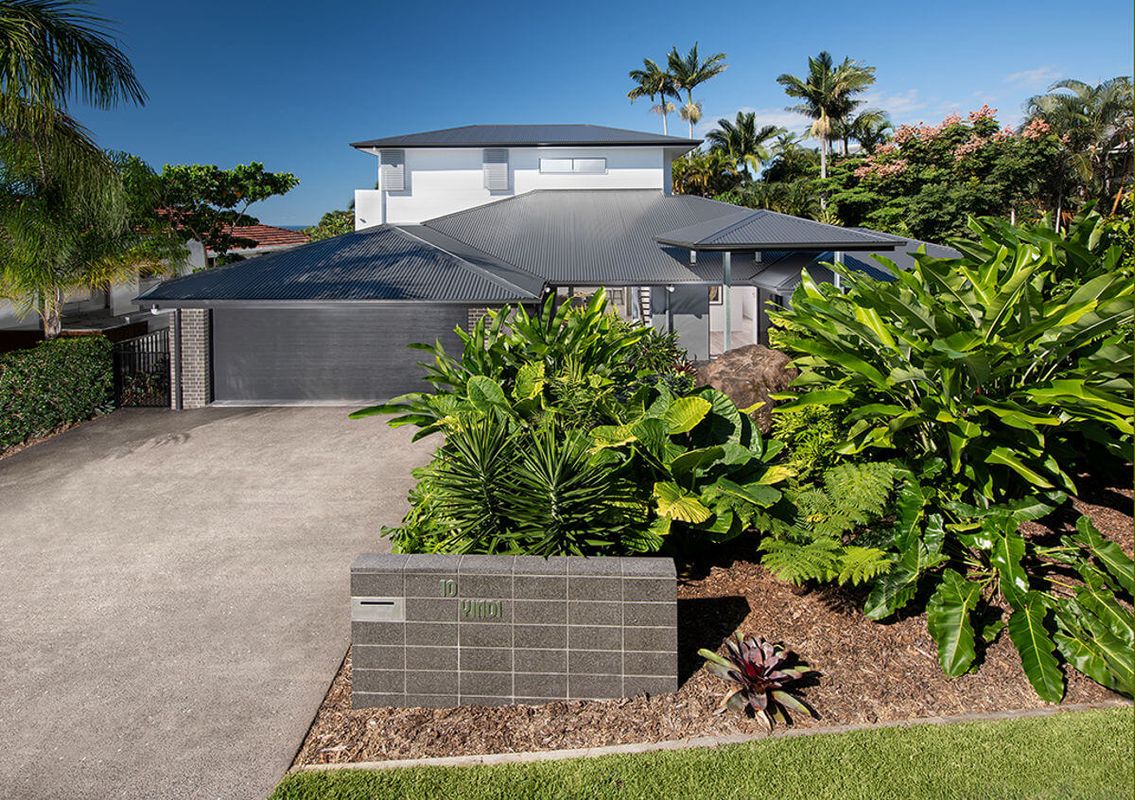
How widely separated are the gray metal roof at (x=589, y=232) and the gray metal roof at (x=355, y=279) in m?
2.04

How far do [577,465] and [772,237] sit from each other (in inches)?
575

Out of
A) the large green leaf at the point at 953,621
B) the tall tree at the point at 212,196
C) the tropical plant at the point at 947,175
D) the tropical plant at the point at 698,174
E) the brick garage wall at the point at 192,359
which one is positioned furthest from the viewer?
the tropical plant at the point at 698,174

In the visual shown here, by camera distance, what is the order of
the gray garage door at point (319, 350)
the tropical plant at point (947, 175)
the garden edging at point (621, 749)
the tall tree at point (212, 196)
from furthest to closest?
the tropical plant at point (947, 175)
the tall tree at point (212, 196)
the gray garage door at point (319, 350)
the garden edging at point (621, 749)

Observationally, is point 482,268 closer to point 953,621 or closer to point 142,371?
point 142,371

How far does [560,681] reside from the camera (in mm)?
5785

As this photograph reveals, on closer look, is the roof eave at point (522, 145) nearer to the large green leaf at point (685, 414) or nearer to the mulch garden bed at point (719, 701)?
the large green leaf at point (685, 414)

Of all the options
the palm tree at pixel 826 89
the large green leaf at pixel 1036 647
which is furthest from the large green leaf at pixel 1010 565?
the palm tree at pixel 826 89

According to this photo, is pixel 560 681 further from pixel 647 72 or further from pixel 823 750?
pixel 647 72

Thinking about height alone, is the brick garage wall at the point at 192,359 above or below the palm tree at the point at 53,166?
below

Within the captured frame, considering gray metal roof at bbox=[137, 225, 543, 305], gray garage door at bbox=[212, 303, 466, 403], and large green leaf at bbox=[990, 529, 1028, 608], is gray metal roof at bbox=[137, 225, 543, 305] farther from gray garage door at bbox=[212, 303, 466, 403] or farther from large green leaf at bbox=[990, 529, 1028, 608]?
large green leaf at bbox=[990, 529, 1028, 608]

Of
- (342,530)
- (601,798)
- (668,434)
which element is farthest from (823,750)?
(342,530)

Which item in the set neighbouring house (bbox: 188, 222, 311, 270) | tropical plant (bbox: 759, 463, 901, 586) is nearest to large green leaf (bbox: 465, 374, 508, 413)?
tropical plant (bbox: 759, 463, 901, 586)

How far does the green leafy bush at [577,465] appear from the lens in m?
6.43

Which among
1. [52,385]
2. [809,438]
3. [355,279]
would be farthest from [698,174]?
[809,438]
